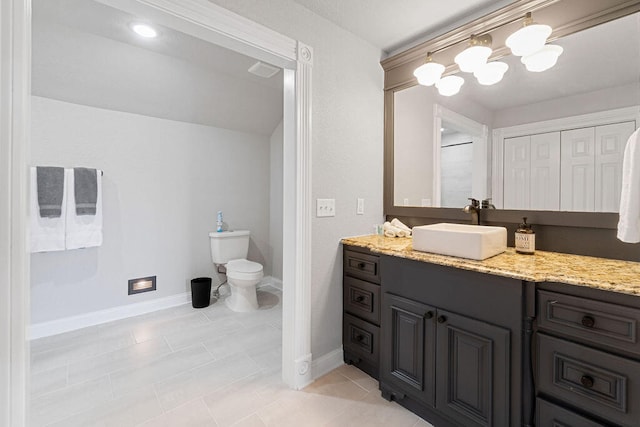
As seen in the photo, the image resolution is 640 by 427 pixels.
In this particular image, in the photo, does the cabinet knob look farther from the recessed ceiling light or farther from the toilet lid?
the recessed ceiling light

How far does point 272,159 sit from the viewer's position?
385 cm

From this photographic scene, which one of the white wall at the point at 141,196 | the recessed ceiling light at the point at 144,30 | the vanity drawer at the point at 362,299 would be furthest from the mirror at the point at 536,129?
the white wall at the point at 141,196

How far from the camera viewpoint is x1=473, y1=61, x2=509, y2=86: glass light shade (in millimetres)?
1658

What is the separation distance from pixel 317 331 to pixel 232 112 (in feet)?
8.39

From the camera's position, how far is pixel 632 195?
3.52 ft

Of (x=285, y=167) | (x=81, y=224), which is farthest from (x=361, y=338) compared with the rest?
(x=81, y=224)

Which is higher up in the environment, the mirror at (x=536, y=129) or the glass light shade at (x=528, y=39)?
the glass light shade at (x=528, y=39)

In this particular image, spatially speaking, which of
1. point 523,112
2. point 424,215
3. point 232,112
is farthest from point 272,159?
point 523,112

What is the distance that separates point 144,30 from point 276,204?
7.43 ft

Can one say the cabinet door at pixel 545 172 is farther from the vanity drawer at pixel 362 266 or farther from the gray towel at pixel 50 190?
the gray towel at pixel 50 190

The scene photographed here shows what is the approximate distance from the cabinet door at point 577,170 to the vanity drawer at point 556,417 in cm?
97

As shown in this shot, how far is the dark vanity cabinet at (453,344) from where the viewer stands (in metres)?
1.17

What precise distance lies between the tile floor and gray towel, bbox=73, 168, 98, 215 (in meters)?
1.08

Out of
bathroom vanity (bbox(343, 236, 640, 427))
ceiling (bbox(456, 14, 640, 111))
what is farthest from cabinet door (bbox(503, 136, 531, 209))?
bathroom vanity (bbox(343, 236, 640, 427))
